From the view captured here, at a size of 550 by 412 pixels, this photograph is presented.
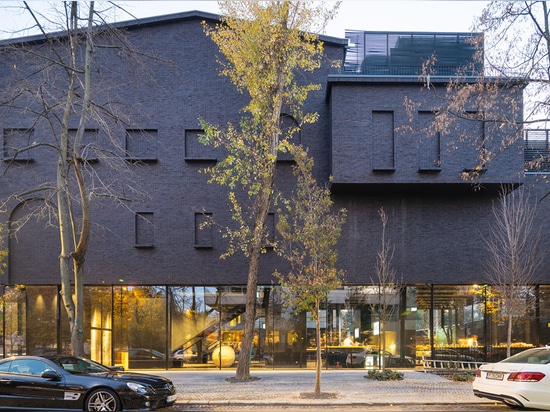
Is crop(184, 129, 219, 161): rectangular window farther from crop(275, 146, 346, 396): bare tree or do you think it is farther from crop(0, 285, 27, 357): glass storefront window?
crop(0, 285, 27, 357): glass storefront window

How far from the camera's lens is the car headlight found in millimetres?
10719

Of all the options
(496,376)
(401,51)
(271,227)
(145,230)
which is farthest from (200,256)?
(401,51)

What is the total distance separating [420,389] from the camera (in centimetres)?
1455

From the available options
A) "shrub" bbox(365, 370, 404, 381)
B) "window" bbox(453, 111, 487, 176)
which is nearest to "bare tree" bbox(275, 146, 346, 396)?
"shrub" bbox(365, 370, 404, 381)

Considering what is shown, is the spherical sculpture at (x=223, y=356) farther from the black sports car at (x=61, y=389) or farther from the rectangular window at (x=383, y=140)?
the black sports car at (x=61, y=389)

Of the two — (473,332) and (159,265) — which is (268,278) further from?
(473,332)

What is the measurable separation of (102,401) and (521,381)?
27.1 feet

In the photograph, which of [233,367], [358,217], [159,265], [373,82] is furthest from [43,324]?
[373,82]

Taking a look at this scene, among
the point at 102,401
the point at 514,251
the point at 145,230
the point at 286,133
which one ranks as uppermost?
the point at 286,133

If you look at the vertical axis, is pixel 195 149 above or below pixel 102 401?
above

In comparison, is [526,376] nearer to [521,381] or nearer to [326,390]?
[521,381]

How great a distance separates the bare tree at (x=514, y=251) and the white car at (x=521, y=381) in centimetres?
640

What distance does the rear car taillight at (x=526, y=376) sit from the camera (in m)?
10.2

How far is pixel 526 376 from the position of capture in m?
10.3
